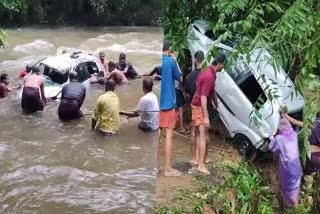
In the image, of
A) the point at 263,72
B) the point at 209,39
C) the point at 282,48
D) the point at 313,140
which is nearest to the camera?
the point at 282,48

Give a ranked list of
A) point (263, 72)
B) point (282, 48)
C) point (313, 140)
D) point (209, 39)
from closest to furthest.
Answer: point (282, 48)
point (209, 39)
point (263, 72)
point (313, 140)

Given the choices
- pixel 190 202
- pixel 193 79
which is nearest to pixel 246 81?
pixel 193 79

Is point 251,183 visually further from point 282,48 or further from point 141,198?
point 282,48

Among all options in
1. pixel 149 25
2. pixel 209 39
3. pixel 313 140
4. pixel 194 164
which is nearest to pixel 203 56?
pixel 209 39

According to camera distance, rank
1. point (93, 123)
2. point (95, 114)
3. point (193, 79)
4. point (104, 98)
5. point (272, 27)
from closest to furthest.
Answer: point (272, 27) → point (193, 79) → point (104, 98) → point (95, 114) → point (93, 123)

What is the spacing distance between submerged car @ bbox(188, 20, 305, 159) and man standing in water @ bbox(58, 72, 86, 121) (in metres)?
0.35

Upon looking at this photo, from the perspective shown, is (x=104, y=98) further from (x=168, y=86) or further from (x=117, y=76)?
(x=168, y=86)

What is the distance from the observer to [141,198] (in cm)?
143

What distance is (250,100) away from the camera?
1.73 meters

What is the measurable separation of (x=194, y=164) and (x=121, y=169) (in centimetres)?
21

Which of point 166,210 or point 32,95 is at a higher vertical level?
point 32,95

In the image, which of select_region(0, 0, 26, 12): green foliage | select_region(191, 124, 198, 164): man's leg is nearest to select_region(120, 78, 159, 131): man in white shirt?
select_region(191, 124, 198, 164): man's leg

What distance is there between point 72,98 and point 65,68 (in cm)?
14

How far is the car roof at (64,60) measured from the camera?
1646 millimetres
